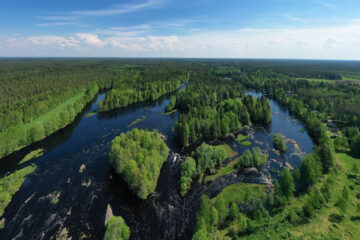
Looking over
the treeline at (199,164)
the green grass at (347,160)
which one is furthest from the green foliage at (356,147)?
the treeline at (199,164)

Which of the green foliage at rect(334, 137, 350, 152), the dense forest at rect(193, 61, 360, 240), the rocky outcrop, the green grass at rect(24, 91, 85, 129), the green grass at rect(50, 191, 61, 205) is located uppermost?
the green grass at rect(24, 91, 85, 129)

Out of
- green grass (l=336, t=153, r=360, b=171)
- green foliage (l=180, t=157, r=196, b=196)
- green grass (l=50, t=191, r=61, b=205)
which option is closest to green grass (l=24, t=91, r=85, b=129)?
green grass (l=50, t=191, r=61, b=205)

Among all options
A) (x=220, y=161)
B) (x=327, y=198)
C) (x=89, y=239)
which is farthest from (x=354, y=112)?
(x=89, y=239)

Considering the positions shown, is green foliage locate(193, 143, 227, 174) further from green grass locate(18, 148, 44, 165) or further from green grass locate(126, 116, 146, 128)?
green grass locate(18, 148, 44, 165)

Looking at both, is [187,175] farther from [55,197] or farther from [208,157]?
[55,197]

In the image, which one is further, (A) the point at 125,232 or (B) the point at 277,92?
(B) the point at 277,92

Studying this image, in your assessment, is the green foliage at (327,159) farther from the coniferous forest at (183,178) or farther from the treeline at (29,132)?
the treeline at (29,132)

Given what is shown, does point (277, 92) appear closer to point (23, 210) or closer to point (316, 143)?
point (316, 143)
